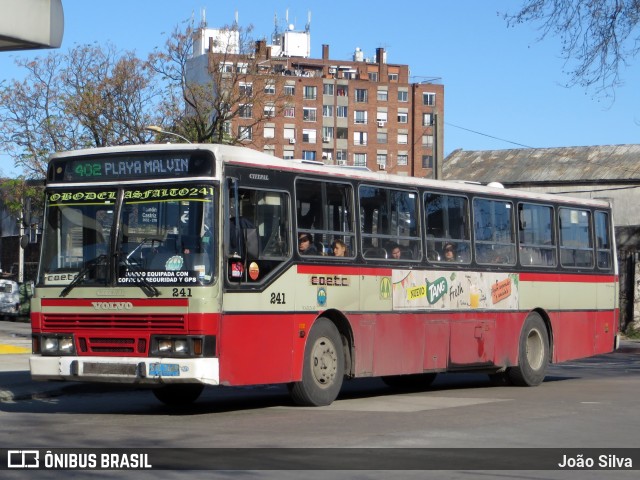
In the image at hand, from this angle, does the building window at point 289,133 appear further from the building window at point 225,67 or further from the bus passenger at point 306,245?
the bus passenger at point 306,245

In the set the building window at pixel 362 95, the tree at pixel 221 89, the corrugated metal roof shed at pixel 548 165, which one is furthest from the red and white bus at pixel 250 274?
the building window at pixel 362 95

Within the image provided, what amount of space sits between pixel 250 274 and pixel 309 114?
377ft

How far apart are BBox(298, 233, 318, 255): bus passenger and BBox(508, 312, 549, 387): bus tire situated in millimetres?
5474

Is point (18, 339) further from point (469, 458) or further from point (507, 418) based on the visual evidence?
point (469, 458)

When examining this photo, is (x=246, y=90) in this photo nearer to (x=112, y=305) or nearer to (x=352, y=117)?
(x=112, y=305)

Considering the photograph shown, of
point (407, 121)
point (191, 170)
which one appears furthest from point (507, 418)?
point (407, 121)

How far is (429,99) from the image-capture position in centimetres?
13462

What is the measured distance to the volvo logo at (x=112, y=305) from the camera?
13.9m

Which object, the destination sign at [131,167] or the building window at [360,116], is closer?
the destination sign at [131,167]

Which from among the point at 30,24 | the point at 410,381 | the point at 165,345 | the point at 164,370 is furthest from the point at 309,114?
the point at 30,24

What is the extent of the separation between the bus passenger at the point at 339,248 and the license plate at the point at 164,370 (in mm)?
3182

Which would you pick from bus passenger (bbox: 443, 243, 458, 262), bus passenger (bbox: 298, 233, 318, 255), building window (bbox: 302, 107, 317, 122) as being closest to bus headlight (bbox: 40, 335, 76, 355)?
bus passenger (bbox: 298, 233, 318, 255)

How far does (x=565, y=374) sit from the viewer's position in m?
23.9

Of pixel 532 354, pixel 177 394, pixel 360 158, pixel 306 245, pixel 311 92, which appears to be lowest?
pixel 177 394
